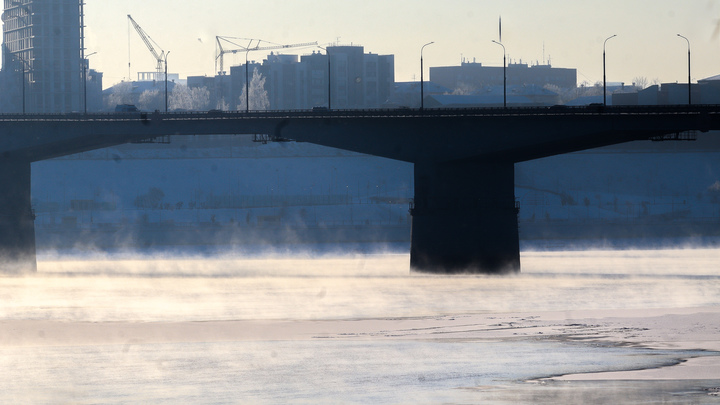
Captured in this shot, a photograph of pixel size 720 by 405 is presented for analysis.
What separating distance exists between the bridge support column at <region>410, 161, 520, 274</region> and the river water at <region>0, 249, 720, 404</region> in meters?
2.09

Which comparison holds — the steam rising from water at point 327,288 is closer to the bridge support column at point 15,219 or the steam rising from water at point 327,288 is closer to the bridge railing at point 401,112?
the bridge support column at point 15,219

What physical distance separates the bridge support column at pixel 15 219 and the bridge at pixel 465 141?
48.4ft

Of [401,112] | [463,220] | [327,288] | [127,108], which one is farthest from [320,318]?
[127,108]

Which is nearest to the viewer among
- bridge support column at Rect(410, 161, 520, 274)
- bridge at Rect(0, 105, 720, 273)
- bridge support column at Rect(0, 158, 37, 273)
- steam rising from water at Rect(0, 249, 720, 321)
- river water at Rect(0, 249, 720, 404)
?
river water at Rect(0, 249, 720, 404)

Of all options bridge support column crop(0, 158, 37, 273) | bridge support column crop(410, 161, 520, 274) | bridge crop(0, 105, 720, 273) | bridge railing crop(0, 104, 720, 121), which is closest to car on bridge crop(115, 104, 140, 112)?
bridge railing crop(0, 104, 720, 121)

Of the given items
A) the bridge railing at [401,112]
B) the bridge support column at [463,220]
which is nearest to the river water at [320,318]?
the bridge support column at [463,220]

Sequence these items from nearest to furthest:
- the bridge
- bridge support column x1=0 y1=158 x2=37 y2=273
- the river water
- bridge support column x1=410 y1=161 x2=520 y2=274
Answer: the river water, the bridge, bridge support column x1=410 y1=161 x2=520 y2=274, bridge support column x1=0 y1=158 x2=37 y2=273

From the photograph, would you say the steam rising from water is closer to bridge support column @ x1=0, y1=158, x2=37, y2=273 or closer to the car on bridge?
bridge support column @ x1=0, y1=158, x2=37, y2=273

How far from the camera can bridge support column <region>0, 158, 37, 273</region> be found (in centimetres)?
9462

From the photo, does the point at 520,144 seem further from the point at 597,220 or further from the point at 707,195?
the point at 707,195

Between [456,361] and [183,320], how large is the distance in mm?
19842

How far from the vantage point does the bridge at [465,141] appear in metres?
81.3

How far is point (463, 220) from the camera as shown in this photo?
275 ft

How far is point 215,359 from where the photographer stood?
4059 centimetres
